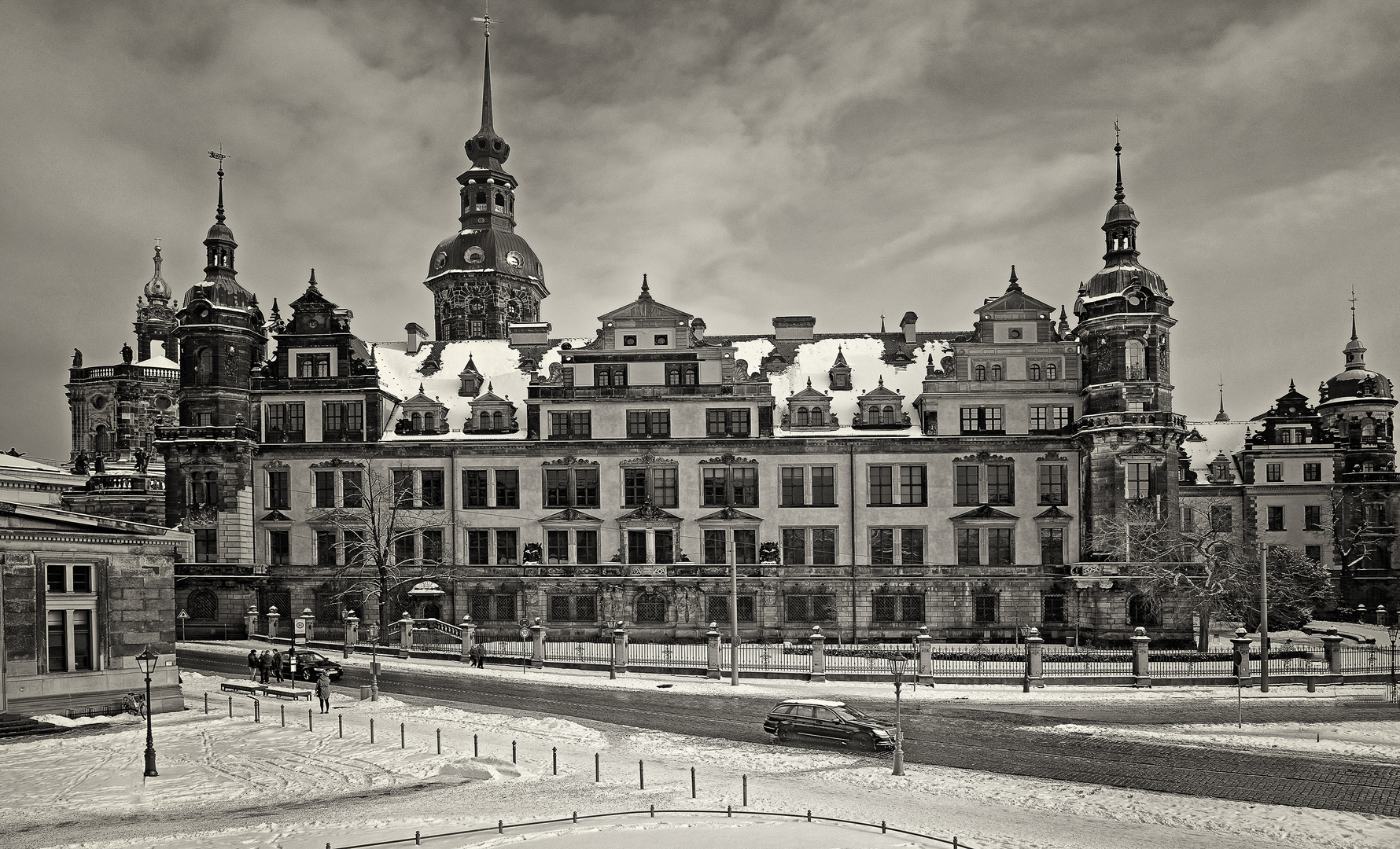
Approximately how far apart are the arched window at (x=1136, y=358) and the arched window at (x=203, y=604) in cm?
5166

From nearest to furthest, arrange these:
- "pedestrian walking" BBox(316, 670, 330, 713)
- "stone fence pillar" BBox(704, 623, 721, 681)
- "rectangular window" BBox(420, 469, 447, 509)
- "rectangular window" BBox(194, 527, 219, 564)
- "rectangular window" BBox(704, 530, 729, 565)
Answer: "pedestrian walking" BBox(316, 670, 330, 713)
"stone fence pillar" BBox(704, 623, 721, 681)
"rectangular window" BBox(194, 527, 219, 564)
"rectangular window" BBox(704, 530, 729, 565)
"rectangular window" BBox(420, 469, 447, 509)

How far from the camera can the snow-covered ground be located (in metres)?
21.3

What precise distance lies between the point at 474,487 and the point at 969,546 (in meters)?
28.1

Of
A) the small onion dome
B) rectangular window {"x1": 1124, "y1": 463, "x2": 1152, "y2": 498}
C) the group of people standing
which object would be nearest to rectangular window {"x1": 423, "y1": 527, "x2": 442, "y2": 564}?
the small onion dome

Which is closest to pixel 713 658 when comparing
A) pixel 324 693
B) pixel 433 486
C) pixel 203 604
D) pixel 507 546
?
pixel 324 693

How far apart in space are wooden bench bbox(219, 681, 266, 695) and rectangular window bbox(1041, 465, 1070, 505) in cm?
4065

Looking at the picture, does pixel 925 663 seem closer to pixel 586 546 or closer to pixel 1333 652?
pixel 1333 652

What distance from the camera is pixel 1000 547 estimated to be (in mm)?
59219

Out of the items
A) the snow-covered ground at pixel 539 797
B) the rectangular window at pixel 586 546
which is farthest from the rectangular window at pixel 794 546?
the snow-covered ground at pixel 539 797

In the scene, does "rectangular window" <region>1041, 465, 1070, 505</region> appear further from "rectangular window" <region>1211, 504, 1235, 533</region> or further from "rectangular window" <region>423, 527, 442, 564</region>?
"rectangular window" <region>423, 527, 442, 564</region>

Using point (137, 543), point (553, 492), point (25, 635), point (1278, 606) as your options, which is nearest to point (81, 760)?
point (25, 635)

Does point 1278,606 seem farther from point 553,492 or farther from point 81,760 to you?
point 81,760

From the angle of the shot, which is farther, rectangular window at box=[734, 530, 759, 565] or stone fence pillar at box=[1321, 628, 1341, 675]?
rectangular window at box=[734, 530, 759, 565]

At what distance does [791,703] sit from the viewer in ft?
103
